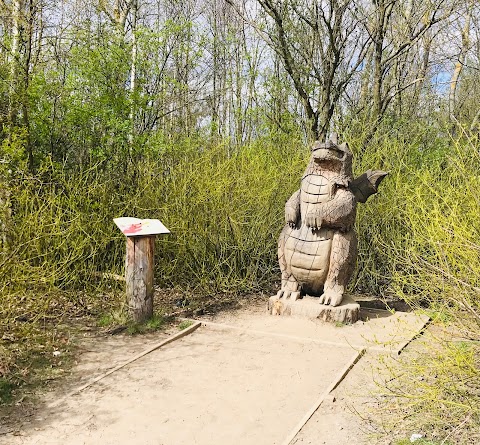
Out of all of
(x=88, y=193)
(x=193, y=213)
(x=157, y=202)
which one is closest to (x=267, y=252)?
(x=193, y=213)

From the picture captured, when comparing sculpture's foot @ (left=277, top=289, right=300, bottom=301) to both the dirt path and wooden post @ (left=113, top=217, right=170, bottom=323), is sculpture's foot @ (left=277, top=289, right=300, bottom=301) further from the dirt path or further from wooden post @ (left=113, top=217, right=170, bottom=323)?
wooden post @ (left=113, top=217, right=170, bottom=323)

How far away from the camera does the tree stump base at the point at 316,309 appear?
5.53 m

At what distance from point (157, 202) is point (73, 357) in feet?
9.60

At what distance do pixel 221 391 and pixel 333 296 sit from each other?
2129 millimetres

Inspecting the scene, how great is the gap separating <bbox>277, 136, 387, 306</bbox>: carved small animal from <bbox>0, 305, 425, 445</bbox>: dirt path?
53cm

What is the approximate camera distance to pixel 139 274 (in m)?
5.41

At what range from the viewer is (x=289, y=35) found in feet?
30.2

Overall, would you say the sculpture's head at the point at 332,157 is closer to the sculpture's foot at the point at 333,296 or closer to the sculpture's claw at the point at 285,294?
the sculpture's foot at the point at 333,296

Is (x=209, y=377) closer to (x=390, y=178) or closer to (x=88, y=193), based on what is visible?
(x=88, y=193)

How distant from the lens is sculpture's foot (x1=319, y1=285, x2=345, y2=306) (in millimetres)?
5617

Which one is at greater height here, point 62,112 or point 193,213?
point 62,112

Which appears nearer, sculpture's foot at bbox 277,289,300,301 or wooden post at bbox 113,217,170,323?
wooden post at bbox 113,217,170,323

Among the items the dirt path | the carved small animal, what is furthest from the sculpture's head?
the dirt path

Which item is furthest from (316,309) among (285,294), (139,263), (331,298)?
(139,263)
